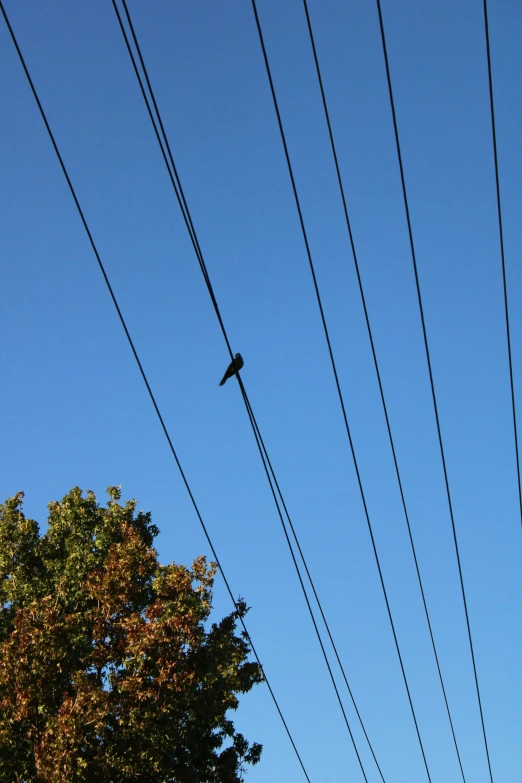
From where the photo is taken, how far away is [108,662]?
10398mm

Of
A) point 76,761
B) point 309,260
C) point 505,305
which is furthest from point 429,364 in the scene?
point 76,761

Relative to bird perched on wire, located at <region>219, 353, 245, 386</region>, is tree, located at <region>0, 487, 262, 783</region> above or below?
below

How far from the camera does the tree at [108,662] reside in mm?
9625

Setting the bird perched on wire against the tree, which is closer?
the bird perched on wire

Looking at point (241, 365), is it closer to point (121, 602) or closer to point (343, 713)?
point (121, 602)

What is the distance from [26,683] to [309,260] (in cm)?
795

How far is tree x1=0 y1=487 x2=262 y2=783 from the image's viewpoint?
962 centimetres

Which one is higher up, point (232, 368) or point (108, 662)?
point (232, 368)

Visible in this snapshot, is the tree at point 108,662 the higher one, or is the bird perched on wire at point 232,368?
the bird perched on wire at point 232,368

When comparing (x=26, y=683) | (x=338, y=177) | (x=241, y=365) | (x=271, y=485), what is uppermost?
(x=338, y=177)

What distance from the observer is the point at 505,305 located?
7414 millimetres

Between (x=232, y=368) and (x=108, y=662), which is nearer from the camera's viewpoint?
(x=232, y=368)

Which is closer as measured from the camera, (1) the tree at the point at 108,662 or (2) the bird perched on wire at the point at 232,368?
(2) the bird perched on wire at the point at 232,368

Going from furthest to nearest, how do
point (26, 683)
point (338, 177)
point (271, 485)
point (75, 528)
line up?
point (75, 528), point (26, 683), point (271, 485), point (338, 177)
